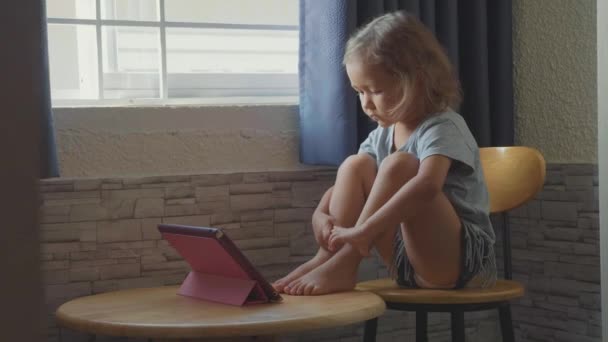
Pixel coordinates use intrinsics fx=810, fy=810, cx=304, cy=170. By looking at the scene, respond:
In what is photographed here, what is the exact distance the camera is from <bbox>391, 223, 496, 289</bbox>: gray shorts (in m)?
1.63

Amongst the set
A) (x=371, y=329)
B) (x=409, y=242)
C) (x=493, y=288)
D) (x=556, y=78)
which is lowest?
(x=371, y=329)

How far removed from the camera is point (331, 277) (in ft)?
5.21

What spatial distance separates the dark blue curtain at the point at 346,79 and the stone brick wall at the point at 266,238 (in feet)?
0.49

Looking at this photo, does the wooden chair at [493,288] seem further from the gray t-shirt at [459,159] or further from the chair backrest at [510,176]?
the gray t-shirt at [459,159]

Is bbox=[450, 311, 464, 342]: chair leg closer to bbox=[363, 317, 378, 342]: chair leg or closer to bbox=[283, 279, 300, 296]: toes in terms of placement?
bbox=[363, 317, 378, 342]: chair leg

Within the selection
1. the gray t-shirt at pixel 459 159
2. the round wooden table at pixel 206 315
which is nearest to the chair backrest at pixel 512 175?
the gray t-shirt at pixel 459 159

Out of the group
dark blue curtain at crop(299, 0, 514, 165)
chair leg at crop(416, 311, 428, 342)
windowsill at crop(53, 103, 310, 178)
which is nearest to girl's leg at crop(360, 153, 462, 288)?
chair leg at crop(416, 311, 428, 342)

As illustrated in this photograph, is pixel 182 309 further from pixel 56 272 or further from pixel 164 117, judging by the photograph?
pixel 164 117

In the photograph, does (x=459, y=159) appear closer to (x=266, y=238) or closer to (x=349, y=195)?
(x=349, y=195)

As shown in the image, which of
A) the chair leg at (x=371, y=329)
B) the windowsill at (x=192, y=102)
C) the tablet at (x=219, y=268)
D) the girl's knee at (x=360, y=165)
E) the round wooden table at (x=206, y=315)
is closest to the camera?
the round wooden table at (x=206, y=315)

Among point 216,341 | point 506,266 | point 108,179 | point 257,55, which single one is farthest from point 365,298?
point 257,55

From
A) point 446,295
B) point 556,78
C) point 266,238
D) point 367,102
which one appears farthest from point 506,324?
point 556,78

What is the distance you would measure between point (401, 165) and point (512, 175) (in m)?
0.40

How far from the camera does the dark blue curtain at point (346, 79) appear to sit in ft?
6.48
